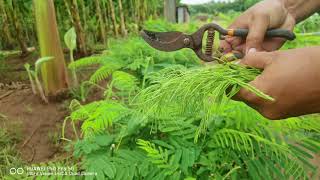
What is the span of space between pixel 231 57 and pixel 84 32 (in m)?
3.41

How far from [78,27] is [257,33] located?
3.19 m

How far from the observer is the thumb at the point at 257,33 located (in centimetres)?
138

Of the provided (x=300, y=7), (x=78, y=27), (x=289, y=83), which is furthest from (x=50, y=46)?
(x=289, y=83)

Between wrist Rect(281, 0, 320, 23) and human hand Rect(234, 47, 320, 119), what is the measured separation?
0.70 m

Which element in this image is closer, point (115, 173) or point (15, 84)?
point (115, 173)

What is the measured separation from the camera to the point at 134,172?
1240 millimetres

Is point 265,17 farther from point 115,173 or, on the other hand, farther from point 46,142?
point 46,142

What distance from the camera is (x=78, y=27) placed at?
4250 mm

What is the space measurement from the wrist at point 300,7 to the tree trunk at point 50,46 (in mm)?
1987

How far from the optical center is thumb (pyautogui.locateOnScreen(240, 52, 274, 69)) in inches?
40.1

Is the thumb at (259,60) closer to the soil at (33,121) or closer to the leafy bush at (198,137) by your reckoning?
the leafy bush at (198,137)

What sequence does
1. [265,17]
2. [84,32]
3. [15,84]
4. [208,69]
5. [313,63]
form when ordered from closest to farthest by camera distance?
[313,63], [208,69], [265,17], [15,84], [84,32]

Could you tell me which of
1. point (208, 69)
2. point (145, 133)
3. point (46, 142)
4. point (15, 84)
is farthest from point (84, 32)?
point (208, 69)

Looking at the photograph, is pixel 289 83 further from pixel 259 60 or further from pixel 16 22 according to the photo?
pixel 16 22
